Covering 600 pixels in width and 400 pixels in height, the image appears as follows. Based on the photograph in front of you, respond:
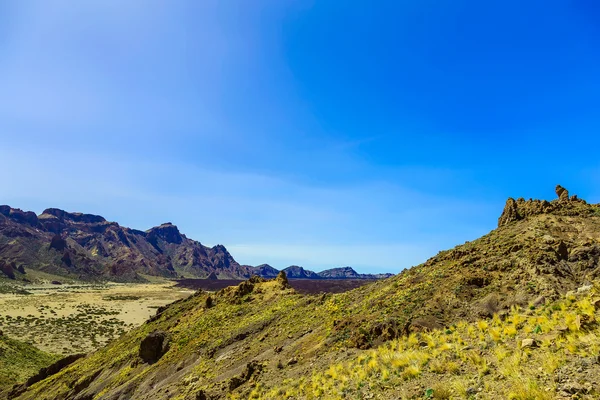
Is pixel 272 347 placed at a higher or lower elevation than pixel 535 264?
lower

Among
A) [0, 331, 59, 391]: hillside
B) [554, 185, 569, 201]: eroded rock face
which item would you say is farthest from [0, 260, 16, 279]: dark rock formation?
[554, 185, 569, 201]: eroded rock face

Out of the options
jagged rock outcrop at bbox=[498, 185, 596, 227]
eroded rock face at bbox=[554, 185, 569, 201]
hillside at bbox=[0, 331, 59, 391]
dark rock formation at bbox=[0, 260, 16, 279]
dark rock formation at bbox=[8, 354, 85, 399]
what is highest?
eroded rock face at bbox=[554, 185, 569, 201]

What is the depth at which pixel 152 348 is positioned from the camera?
29266 millimetres

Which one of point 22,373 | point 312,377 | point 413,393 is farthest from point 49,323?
point 413,393

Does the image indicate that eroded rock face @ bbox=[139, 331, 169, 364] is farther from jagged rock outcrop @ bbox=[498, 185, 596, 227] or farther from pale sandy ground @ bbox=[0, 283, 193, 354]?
pale sandy ground @ bbox=[0, 283, 193, 354]

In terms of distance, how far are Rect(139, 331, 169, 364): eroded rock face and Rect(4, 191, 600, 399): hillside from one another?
93 mm

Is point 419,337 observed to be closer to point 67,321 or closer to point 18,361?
point 18,361

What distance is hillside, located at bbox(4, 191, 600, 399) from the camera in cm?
1110

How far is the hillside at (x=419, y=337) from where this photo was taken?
36.4 feet

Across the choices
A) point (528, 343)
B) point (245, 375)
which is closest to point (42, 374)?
point (245, 375)

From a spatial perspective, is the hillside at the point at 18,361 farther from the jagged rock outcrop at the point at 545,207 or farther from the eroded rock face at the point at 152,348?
the jagged rock outcrop at the point at 545,207

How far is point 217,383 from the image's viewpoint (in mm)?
20344

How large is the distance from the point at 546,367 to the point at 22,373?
193 ft

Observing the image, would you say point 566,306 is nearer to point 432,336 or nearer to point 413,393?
point 432,336
